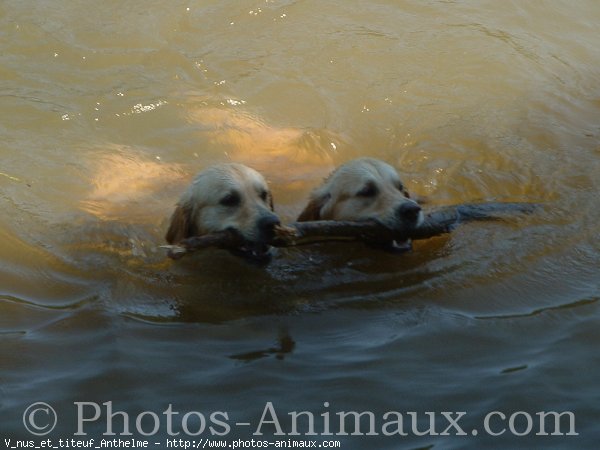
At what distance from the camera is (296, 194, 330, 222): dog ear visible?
660cm

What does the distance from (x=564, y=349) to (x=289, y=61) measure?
17.7 ft

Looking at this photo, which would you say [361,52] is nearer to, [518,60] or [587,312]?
[518,60]

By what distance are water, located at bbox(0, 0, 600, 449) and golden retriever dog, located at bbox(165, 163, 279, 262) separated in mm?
223

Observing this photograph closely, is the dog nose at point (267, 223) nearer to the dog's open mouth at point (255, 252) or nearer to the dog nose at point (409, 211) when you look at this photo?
the dog's open mouth at point (255, 252)

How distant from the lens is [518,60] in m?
9.88

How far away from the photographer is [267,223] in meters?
5.86

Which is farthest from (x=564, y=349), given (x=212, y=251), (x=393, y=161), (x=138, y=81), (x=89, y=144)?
(x=138, y=81)

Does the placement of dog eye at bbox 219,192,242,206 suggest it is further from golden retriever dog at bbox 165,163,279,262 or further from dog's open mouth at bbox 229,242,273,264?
dog's open mouth at bbox 229,242,273,264
